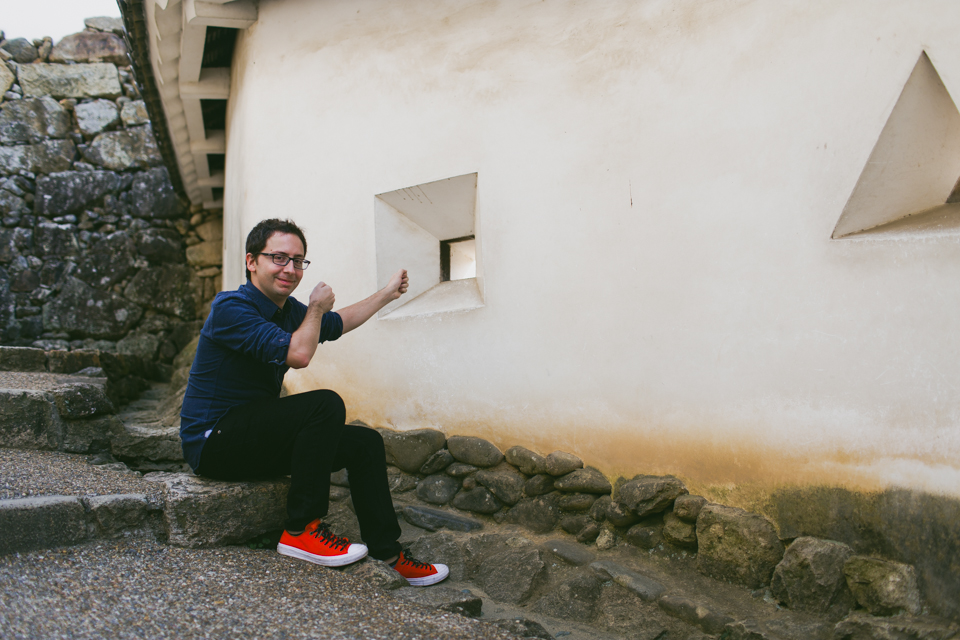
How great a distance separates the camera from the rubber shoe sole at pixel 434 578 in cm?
229

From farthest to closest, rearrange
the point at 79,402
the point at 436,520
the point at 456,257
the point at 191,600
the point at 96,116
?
1. the point at 96,116
2. the point at 456,257
3. the point at 79,402
4. the point at 436,520
5. the point at 191,600

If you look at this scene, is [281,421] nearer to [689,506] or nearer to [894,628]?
[689,506]

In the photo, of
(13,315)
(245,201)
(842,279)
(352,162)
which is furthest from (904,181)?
(13,315)

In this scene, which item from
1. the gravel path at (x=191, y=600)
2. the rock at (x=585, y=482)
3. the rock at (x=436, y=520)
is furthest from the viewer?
the rock at (x=436, y=520)

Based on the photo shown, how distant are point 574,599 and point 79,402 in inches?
101

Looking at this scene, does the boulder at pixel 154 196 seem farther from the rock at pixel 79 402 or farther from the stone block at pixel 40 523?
the stone block at pixel 40 523

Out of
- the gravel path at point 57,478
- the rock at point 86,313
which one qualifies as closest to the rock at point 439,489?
the gravel path at point 57,478

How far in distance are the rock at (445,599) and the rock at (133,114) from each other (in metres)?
6.81

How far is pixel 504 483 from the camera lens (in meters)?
2.76

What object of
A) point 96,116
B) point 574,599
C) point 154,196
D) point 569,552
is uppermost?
point 96,116

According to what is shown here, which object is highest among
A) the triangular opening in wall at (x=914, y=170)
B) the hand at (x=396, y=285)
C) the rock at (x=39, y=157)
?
the rock at (x=39, y=157)

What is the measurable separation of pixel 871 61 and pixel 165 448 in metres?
3.80

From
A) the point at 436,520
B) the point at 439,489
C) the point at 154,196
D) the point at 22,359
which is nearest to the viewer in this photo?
the point at 436,520

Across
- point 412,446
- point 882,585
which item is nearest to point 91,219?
point 412,446
